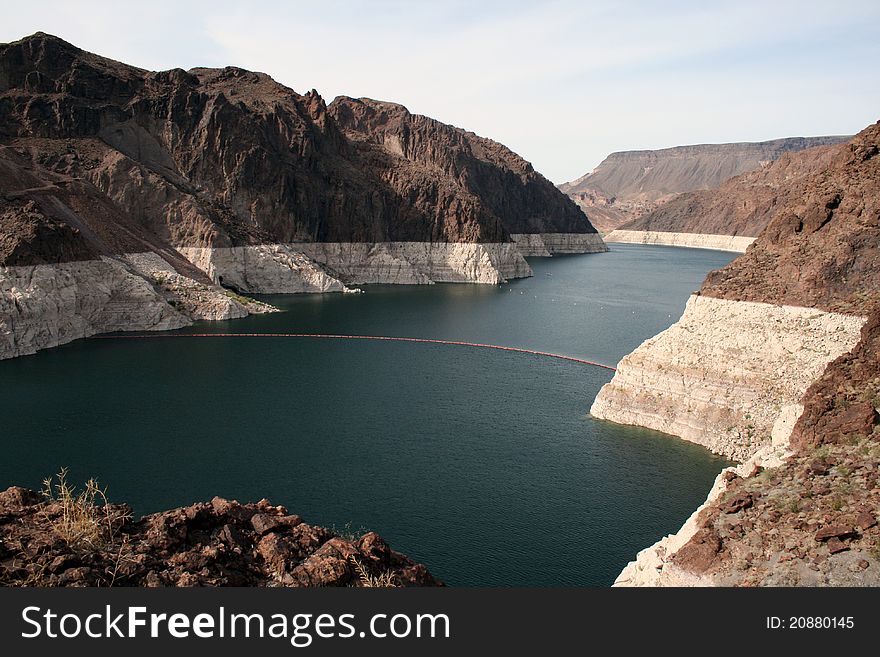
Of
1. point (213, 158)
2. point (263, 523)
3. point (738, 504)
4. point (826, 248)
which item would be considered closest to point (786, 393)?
point (826, 248)

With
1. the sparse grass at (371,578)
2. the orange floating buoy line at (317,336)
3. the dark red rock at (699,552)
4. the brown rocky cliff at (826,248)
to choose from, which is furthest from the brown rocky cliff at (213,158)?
the dark red rock at (699,552)

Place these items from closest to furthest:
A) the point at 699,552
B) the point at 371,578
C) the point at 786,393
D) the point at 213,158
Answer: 1. the point at 371,578
2. the point at 699,552
3. the point at 786,393
4. the point at 213,158

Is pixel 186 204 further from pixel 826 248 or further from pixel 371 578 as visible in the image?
pixel 371 578

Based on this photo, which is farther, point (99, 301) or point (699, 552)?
point (99, 301)

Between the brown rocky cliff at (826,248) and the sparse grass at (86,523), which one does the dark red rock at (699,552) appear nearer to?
the sparse grass at (86,523)

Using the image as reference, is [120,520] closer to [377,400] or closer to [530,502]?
[530,502]

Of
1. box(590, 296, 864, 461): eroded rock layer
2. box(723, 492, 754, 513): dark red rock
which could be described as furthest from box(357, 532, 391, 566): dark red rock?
box(590, 296, 864, 461): eroded rock layer

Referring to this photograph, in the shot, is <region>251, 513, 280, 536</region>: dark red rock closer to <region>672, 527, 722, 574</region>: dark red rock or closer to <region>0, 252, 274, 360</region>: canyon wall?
<region>672, 527, 722, 574</region>: dark red rock

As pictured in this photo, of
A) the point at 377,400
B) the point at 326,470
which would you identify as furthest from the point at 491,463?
the point at 377,400
